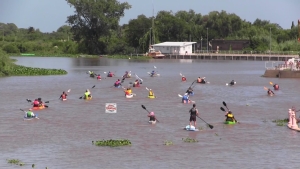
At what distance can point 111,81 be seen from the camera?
6525 cm

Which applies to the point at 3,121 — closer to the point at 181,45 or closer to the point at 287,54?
the point at 287,54

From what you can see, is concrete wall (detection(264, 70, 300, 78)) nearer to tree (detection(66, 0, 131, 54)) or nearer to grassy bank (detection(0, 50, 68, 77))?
grassy bank (detection(0, 50, 68, 77))

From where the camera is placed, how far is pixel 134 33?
144750 mm

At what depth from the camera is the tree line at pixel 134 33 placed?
453 feet

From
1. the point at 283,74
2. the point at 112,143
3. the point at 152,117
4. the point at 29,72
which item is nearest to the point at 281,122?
the point at 152,117

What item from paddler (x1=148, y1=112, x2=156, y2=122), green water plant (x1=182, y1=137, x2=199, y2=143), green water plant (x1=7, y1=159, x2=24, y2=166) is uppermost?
paddler (x1=148, y1=112, x2=156, y2=122)

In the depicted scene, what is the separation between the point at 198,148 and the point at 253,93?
25.4 m

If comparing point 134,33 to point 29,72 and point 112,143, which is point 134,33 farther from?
point 112,143

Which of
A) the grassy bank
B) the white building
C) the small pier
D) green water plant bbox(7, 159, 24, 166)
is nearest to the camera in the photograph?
green water plant bbox(7, 159, 24, 166)

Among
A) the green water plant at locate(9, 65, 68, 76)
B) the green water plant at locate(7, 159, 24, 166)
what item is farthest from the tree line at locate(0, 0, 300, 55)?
the green water plant at locate(7, 159, 24, 166)

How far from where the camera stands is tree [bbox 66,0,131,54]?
138 m

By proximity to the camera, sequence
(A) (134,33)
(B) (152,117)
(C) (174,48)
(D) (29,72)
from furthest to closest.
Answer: (A) (134,33)
(C) (174,48)
(D) (29,72)
(B) (152,117)

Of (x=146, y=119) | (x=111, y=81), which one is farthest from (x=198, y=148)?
(x=111, y=81)

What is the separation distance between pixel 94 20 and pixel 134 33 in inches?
387
